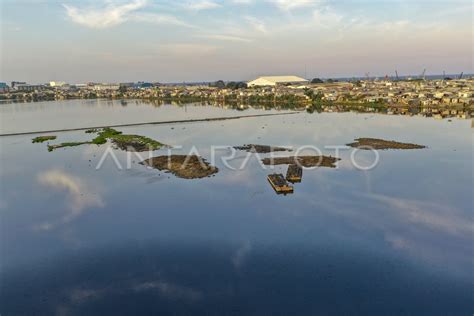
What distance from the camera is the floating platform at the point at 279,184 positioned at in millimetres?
18828

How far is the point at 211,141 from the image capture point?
1332 inches

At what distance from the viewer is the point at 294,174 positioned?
2119 cm

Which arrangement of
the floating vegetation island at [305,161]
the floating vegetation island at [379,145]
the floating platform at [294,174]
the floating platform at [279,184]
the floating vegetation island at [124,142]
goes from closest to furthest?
1. the floating platform at [279,184]
2. the floating platform at [294,174]
3. the floating vegetation island at [305,161]
4. the floating vegetation island at [379,145]
5. the floating vegetation island at [124,142]

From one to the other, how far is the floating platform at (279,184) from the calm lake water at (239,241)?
458 mm

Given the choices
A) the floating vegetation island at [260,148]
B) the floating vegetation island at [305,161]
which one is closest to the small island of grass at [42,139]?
the floating vegetation island at [260,148]

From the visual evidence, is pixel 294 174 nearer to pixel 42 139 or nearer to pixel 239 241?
pixel 239 241

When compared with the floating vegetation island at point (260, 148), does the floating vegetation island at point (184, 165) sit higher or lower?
lower

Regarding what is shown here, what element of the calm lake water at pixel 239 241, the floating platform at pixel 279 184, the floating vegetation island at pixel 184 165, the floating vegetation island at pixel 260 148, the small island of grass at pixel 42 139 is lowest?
the calm lake water at pixel 239 241

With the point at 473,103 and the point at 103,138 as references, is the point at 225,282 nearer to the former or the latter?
the point at 103,138

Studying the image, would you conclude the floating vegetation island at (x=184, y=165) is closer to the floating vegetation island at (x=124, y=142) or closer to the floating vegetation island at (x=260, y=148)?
the floating vegetation island at (x=124, y=142)

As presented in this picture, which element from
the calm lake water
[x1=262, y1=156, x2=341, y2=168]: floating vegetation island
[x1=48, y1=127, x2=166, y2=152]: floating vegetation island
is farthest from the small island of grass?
[x1=262, y1=156, x2=341, y2=168]: floating vegetation island

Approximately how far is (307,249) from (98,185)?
44.3ft

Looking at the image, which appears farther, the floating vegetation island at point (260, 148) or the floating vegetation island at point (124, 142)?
the floating vegetation island at point (124, 142)

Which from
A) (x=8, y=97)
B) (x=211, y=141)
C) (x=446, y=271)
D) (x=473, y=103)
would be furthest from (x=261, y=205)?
(x=8, y=97)
